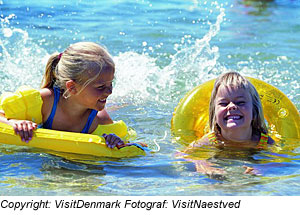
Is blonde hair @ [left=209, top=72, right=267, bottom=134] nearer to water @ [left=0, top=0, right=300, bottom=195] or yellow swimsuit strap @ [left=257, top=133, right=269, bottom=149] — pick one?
yellow swimsuit strap @ [left=257, top=133, right=269, bottom=149]

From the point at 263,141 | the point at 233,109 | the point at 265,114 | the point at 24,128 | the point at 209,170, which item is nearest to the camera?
the point at 209,170

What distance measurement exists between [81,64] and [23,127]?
2.11 ft

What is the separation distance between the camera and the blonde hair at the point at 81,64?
376 cm

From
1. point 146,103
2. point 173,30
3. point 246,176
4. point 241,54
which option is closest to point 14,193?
point 246,176

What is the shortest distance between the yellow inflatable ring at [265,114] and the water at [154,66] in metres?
0.15

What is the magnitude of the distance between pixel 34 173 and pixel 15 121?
0.49m

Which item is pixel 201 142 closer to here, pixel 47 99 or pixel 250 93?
pixel 250 93

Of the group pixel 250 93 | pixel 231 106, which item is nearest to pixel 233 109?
pixel 231 106

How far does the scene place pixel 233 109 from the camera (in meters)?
3.91

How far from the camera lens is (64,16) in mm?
10188

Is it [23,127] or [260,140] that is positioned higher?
[23,127]

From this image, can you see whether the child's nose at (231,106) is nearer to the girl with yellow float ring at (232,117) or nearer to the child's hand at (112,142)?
the girl with yellow float ring at (232,117)

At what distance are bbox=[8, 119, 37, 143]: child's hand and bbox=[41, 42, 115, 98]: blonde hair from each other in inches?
14.5
